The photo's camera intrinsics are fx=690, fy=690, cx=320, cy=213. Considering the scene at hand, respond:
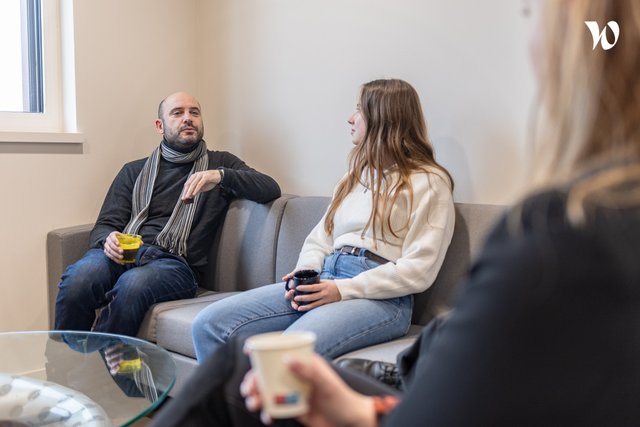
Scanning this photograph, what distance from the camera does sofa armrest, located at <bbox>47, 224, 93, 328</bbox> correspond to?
2.80 metres

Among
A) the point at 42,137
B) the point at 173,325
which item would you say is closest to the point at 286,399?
the point at 173,325

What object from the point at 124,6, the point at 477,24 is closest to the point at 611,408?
the point at 477,24

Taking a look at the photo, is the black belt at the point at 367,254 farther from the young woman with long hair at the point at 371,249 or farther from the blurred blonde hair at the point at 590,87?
the blurred blonde hair at the point at 590,87

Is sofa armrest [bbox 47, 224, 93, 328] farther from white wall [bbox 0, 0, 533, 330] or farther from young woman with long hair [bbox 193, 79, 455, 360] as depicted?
young woman with long hair [bbox 193, 79, 455, 360]

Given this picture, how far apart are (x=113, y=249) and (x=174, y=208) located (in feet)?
1.13

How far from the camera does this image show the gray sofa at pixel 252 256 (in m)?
2.21

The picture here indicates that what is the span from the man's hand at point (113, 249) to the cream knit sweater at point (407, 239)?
728 mm

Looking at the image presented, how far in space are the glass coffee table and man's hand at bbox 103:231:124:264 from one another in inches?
19.1

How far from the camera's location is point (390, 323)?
6.58ft

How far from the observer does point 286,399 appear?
0.75 m

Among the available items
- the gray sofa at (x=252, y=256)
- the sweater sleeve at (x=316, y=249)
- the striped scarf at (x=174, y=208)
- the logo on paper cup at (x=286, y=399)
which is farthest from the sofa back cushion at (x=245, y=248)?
the logo on paper cup at (x=286, y=399)

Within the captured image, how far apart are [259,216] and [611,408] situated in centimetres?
216

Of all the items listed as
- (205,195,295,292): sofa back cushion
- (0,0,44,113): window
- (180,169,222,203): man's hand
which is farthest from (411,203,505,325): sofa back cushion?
(0,0,44,113): window

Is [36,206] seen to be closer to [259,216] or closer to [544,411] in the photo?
[259,216]
